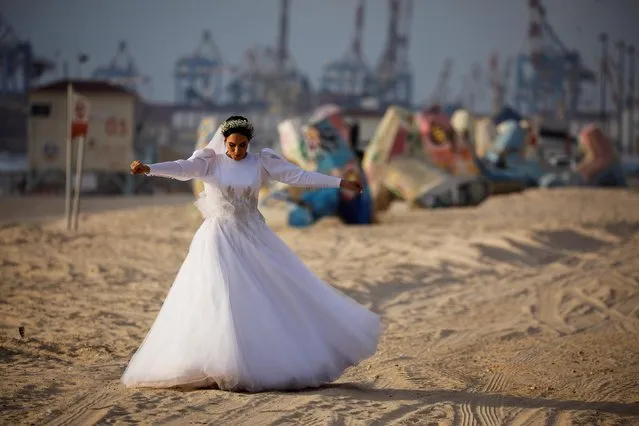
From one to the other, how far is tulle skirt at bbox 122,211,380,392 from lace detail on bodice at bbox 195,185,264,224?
4 cm

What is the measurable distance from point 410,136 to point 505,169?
297 inches

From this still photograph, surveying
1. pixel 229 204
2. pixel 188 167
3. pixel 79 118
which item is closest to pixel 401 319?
pixel 229 204

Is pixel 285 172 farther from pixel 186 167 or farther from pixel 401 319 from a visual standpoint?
pixel 401 319

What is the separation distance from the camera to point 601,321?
9727 mm

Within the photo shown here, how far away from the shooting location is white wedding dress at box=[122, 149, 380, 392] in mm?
5949

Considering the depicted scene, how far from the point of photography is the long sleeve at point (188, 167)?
6207 millimetres

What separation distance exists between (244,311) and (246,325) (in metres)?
0.09

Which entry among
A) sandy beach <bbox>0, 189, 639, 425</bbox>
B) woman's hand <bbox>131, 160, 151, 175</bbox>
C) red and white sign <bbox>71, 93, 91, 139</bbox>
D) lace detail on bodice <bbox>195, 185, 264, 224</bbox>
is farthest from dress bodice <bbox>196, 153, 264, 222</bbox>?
red and white sign <bbox>71, 93, 91, 139</bbox>

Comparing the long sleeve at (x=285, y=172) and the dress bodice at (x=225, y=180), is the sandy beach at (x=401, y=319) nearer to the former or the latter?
the dress bodice at (x=225, y=180)

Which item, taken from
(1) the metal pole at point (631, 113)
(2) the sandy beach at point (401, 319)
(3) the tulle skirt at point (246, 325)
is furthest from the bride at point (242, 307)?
(1) the metal pole at point (631, 113)

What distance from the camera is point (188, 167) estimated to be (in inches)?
248

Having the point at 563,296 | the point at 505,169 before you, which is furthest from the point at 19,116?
the point at 563,296

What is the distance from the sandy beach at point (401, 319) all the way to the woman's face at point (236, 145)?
149 cm

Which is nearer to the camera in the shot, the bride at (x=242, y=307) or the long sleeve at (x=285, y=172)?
the bride at (x=242, y=307)
